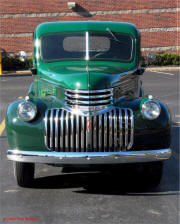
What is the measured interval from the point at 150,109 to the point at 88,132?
0.83m

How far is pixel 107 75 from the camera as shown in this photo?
5.91m

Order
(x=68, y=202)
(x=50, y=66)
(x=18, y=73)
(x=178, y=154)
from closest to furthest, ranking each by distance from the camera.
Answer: (x=68, y=202), (x=50, y=66), (x=178, y=154), (x=18, y=73)

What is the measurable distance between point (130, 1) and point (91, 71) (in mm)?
23735

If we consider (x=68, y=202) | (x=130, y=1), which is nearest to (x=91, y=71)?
(x=68, y=202)

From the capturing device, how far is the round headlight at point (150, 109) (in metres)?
5.53

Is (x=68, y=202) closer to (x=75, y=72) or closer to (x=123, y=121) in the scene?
(x=123, y=121)

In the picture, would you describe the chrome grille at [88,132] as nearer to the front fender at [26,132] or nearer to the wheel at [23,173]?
the front fender at [26,132]

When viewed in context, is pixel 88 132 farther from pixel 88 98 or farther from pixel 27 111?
pixel 27 111

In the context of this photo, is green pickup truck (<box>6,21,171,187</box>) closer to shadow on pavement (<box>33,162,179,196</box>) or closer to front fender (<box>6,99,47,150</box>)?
front fender (<box>6,99,47,150</box>)

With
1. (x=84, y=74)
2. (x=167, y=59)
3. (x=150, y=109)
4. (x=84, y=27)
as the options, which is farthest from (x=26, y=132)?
(x=167, y=59)

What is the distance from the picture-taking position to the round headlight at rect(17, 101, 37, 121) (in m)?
5.45

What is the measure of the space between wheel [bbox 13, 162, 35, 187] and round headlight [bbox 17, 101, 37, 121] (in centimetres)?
62

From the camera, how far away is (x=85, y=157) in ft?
17.2

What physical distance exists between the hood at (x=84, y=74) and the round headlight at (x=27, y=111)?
1.93 feet
